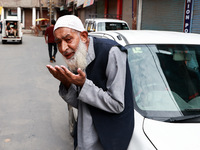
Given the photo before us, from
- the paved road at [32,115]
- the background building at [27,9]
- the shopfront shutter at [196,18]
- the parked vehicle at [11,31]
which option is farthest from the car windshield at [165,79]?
the background building at [27,9]

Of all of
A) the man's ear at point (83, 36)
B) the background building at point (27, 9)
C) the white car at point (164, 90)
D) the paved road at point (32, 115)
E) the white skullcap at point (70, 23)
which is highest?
the background building at point (27, 9)

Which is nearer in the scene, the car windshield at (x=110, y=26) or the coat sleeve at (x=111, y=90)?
the coat sleeve at (x=111, y=90)

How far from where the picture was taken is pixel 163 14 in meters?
14.1

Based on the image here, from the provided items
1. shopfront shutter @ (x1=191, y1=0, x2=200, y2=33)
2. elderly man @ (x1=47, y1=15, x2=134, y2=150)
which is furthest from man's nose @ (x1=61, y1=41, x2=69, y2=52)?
shopfront shutter @ (x1=191, y1=0, x2=200, y2=33)

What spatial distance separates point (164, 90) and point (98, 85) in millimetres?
810

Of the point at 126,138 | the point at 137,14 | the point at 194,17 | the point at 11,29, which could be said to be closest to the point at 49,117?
the point at 126,138

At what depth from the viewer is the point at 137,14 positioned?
16234 mm

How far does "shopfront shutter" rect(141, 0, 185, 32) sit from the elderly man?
11.6m

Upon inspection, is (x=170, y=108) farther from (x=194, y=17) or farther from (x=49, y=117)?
(x=194, y=17)

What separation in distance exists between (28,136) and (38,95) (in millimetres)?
2420

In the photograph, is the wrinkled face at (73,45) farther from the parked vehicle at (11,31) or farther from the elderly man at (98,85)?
the parked vehicle at (11,31)

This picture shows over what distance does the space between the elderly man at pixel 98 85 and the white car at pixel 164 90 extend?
0.17 m

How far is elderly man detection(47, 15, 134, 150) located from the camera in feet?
5.32

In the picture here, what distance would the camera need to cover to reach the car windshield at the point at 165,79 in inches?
82.4
